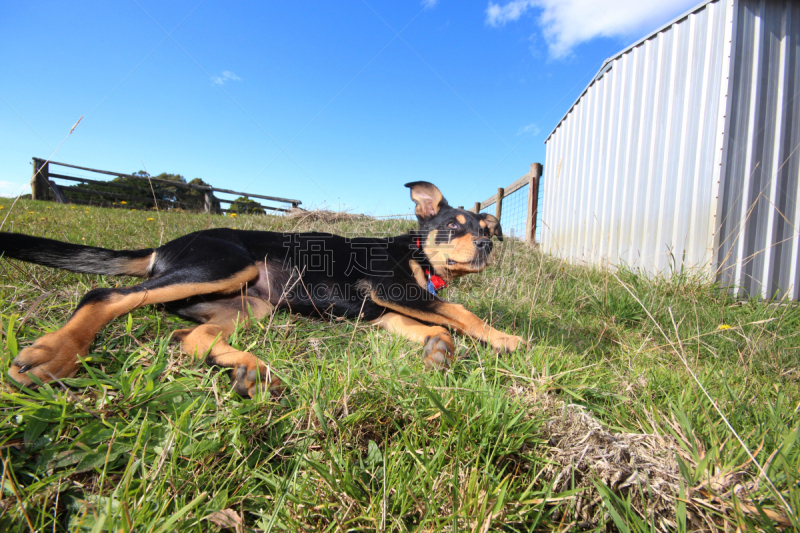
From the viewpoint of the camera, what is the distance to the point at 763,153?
4891mm

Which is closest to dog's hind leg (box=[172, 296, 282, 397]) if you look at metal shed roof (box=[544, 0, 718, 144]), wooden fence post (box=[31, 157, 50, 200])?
metal shed roof (box=[544, 0, 718, 144])

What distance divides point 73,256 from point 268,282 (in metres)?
1.29

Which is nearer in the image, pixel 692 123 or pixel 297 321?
Result: pixel 297 321

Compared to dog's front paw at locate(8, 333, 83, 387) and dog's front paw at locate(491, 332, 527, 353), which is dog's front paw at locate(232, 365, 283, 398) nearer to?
dog's front paw at locate(8, 333, 83, 387)

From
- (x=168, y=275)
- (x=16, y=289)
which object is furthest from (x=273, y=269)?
(x=16, y=289)

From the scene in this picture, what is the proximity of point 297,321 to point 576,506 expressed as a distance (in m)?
2.22

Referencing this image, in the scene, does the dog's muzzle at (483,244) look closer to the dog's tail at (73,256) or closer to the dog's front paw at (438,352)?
the dog's front paw at (438,352)

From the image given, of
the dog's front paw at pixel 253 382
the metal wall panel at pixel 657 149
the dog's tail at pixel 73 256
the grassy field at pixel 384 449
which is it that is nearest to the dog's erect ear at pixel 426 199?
the metal wall panel at pixel 657 149

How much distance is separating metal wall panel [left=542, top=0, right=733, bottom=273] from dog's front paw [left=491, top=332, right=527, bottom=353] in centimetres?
212

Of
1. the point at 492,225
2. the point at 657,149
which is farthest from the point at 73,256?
the point at 657,149

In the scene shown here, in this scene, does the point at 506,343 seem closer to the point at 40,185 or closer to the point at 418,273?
the point at 418,273

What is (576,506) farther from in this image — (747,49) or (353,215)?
(353,215)

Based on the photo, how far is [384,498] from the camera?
113cm

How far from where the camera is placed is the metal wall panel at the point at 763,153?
4.81m
